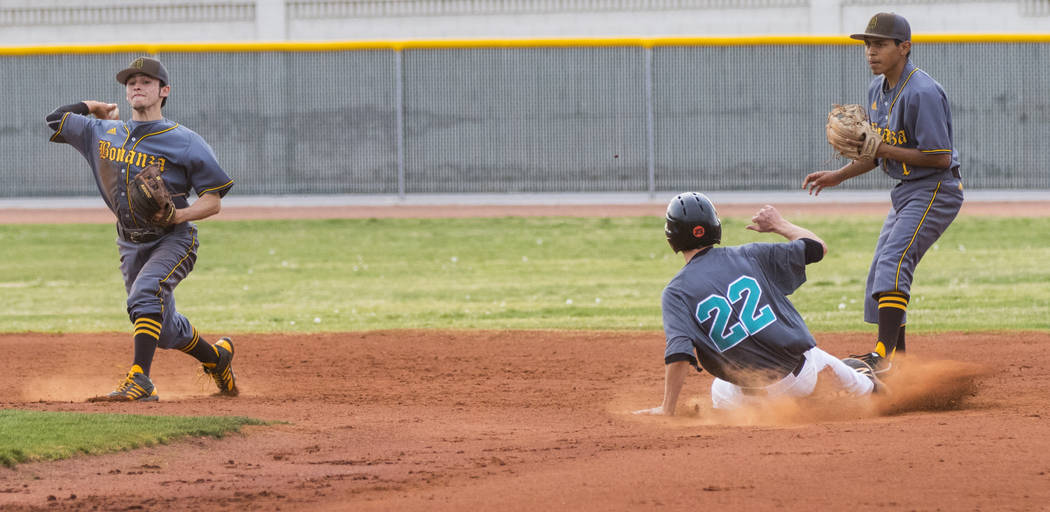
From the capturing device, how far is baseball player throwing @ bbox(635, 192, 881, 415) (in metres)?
5.56

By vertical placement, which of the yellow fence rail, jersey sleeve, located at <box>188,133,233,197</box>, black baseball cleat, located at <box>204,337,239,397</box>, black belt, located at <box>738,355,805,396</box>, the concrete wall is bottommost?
black baseball cleat, located at <box>204,337,239,397</box>

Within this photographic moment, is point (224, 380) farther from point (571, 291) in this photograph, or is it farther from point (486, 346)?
point (571, 291)

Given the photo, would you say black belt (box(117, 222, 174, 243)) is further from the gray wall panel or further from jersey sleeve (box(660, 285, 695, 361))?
the gray wall panel

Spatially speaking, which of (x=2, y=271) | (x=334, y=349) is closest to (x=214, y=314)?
(x=334, y=349)

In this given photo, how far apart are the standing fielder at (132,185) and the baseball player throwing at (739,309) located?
8.49 ft

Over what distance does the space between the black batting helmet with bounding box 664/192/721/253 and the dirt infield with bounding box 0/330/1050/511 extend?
806mm

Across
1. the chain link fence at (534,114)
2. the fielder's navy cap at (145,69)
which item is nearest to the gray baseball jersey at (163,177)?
the fielder's navy cap at (145,69)

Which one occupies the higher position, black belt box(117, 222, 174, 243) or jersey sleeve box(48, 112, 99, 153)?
jersey sleeve box(48, 112, 99, 153)

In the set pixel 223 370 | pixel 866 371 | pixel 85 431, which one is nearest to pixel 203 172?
pixel 223 370

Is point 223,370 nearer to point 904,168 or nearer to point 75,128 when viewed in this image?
point 75,128

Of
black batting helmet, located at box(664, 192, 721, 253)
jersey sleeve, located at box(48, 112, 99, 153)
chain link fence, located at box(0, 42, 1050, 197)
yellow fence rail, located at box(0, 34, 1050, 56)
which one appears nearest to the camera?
black batting helmet, located at box(664, 192, 721, 253)

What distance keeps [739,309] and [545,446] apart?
1.04m

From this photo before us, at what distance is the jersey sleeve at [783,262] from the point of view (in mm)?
5641

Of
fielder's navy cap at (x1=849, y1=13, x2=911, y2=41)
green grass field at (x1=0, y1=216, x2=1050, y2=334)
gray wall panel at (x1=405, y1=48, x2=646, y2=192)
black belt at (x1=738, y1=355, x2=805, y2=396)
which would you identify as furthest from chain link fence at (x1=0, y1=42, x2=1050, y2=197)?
black belt at (x1=738, y1=355, x2=805, y2=396)
